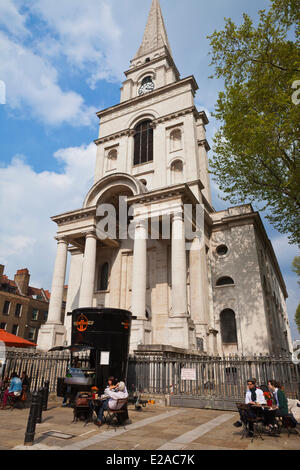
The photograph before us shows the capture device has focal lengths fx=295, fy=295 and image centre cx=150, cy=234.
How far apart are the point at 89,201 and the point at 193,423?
20232 millimetres

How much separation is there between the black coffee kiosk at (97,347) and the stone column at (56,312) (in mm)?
12282

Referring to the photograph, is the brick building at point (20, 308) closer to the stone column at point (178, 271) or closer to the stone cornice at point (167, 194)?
the stone cornice at point (167, 194)

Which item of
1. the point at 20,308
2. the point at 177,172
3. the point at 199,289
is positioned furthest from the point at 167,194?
the point at 20,308

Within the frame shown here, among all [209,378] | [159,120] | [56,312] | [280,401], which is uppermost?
[159,120]

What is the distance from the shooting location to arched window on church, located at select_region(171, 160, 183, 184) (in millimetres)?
27375

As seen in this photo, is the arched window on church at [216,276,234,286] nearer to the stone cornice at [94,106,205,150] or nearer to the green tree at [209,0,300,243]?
the green tree at [209,0,300,243]

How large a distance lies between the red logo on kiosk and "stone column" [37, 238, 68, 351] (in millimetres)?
12809

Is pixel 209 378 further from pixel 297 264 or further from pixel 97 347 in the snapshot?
pixel 297 264

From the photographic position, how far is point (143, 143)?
3072cm

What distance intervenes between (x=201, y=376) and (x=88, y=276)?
12.9 m

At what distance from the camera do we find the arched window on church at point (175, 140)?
93.8 feet

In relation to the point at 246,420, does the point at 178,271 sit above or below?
above

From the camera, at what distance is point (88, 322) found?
9578 millimetres
